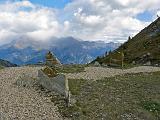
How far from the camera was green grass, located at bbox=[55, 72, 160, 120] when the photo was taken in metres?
34.2

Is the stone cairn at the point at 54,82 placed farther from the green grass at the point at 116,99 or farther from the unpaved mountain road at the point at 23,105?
the unpaved mountain road at the point at 23,105

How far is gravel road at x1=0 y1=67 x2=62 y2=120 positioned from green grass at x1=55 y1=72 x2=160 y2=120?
1.68 metres

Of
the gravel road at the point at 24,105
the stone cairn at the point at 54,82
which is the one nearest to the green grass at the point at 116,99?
the stone cairn at the point at 54,82

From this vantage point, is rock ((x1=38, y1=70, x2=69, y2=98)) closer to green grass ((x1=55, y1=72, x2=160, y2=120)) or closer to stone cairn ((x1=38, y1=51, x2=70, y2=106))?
stone cairn ((x1=38, y1=51, x2=70, y2=106))

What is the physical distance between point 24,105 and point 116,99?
31.7 feet

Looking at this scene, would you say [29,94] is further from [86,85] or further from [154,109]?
[154,109]

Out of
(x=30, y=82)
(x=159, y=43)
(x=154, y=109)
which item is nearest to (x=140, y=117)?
(x=154, y=109)

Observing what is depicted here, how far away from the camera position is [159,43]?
359ft

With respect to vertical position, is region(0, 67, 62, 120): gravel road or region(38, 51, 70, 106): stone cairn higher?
region(38, 51, 70, 106): stone cairn

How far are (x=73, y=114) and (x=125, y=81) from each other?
17.4 m

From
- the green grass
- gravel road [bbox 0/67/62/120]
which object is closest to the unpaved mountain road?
gravel road [bbox 0/67/62/120]

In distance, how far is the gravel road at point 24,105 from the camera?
3225 centimetres

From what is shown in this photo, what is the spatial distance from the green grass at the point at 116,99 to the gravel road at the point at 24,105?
1683 millimetres

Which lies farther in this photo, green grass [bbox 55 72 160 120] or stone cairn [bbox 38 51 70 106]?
stone cairn [bbox 38 51 70 106]
